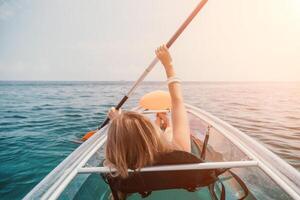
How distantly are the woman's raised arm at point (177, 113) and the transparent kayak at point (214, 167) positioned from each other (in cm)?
21

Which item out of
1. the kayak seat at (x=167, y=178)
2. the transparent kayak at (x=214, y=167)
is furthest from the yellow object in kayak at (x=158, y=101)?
the kayak seat at (x=167, y=178)

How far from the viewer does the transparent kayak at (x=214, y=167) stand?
180 centimetres

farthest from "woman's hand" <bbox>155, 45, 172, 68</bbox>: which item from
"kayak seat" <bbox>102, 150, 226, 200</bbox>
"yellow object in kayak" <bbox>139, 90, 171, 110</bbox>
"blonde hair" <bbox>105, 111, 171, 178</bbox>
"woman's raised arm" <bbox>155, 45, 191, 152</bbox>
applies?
"yellow object in kayak" <bbox>139, 90, 171, 110</bbox>

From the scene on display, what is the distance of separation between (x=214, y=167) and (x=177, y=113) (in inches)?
18.5

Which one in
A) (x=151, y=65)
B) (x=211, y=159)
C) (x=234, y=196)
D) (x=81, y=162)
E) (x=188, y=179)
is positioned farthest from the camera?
(x=211, y=159)

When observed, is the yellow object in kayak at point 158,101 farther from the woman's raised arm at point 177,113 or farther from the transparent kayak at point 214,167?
the woman's raised arm at point 177,113

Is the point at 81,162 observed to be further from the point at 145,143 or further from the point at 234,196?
the point at 234,196

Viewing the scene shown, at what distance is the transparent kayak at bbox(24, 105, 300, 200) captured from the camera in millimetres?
1800

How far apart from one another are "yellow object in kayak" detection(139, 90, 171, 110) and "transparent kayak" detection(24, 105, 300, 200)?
713 millimetres

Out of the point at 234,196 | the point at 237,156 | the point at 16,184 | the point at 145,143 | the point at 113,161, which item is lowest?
the point at 16,184

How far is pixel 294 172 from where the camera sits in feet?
6.33

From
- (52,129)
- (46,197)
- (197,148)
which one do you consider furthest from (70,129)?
(46,197)

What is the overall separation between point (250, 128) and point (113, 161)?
383 inches

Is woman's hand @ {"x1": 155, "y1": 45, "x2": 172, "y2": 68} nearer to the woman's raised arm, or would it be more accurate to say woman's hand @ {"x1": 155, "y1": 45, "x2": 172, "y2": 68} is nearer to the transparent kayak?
the woman's raised arm
